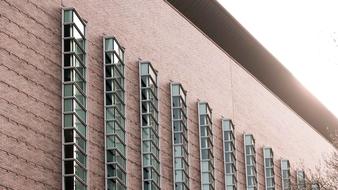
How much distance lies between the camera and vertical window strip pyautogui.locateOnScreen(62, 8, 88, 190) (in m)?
29.0

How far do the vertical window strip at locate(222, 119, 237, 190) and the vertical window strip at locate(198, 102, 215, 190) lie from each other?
2396 millimetres

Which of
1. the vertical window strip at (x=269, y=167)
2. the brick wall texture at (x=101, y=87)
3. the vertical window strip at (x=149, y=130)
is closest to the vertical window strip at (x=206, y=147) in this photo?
the brick wall texture at (x=101, y=87)

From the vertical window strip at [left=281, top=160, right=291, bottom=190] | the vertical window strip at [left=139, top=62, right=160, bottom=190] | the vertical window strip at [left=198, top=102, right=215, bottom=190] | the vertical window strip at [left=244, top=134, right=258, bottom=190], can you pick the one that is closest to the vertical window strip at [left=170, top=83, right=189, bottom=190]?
the vertical window strip at [left=198, top=102, right=215, bottom=190]

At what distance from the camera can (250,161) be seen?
50719mm

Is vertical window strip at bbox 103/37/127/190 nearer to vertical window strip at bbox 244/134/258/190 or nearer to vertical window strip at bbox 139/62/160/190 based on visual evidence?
vertical window strip at bbox 139/62/160/190

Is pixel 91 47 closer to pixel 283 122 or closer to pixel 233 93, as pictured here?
pixel 233 93

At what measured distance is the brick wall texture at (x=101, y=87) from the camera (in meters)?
27.0

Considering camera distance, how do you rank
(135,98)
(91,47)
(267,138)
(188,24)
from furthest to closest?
(267,138) → (188,24) → (135,98) → (91,47)

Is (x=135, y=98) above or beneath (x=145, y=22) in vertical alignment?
beneath

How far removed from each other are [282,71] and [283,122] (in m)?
3.19

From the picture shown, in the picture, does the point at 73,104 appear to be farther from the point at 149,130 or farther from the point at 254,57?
the point at 254,57

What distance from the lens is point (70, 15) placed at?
1196 inches

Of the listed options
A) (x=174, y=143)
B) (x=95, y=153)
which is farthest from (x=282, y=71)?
(x=95, y=153)

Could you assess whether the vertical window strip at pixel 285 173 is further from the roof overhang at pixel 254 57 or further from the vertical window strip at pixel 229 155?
the vertical window strip at pixel 229 155
